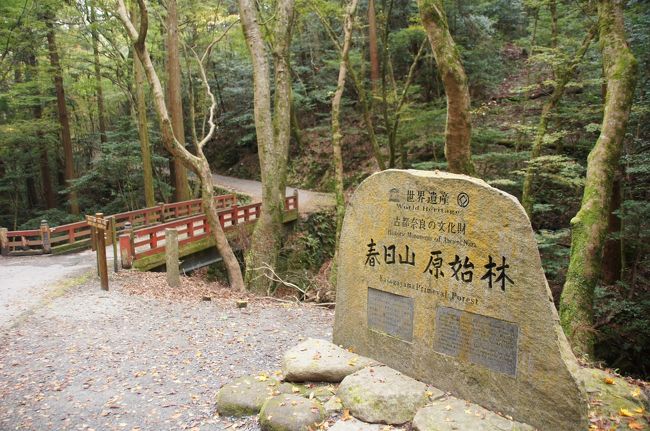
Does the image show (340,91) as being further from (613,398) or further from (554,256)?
(613,398)

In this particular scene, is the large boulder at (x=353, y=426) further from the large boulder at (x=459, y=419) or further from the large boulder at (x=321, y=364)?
the large boulder at (x=321, y=364)

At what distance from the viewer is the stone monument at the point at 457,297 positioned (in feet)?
12.2

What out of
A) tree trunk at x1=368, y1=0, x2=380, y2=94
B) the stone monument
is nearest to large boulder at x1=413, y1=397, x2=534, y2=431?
the stone monument

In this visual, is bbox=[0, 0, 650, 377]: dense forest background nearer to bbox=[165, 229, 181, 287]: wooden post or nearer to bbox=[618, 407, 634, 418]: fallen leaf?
bbox=[165, 229, 181, 287]: wooden post

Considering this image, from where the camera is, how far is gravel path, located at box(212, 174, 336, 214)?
18281 mm

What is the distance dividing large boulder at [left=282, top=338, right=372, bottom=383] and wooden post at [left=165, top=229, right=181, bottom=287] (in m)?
5.94

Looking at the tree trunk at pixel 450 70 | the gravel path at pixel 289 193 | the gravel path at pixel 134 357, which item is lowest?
the gravel path at pixel 134 357

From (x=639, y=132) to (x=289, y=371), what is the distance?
9.43 meters

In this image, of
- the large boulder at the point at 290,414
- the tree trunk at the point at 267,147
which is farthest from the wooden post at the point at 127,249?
the large boulder at the point at 290,414

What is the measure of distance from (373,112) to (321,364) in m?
16.9

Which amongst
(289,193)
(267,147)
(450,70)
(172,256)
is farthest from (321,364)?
(289,193)

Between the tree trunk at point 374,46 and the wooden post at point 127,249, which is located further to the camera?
the tree trunk at point 374,46

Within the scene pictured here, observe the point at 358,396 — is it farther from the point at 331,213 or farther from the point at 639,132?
the point at 331,213

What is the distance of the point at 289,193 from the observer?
21.5 meters
